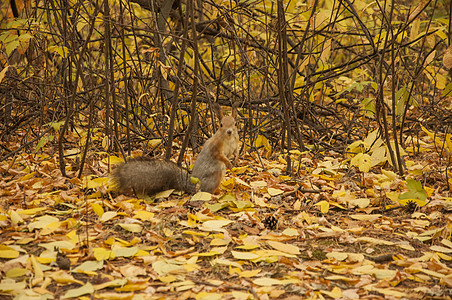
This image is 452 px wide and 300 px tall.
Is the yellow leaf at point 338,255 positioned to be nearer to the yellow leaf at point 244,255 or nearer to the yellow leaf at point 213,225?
the yellow leaf at point 244,255

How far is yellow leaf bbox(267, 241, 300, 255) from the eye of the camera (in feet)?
9.26

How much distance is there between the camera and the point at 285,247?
2.86 metres

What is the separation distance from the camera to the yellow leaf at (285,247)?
282cm

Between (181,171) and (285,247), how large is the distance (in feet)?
4.46

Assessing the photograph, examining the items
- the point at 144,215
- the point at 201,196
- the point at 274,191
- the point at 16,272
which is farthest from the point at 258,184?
the point at 16,272

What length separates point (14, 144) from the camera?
5.29m

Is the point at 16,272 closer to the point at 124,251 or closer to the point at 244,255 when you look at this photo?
the point at 124,251

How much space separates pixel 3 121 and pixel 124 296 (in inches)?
159

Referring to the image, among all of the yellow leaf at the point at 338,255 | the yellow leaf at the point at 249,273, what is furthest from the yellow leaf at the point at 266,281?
the yellow leaf at the point at 338,255

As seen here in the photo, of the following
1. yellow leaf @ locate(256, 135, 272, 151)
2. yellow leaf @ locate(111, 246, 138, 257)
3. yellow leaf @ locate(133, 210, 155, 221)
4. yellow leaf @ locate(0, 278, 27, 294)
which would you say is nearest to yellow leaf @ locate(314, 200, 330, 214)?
yellow leaf @ locate(133, 210, 155, 221)

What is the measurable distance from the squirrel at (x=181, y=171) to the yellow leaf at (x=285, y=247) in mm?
1105

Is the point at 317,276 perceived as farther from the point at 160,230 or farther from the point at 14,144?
the point at 14,144

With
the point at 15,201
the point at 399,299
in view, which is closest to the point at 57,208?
the point at 15,201

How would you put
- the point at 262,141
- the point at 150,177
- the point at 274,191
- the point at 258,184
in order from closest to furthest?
the point at 150,177 → the point at 274,191 → the point at 258,184 → the point at 262,141
